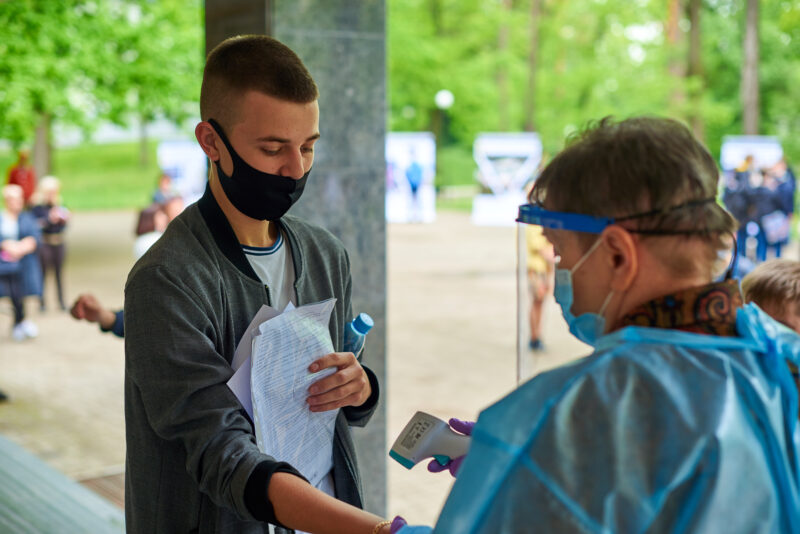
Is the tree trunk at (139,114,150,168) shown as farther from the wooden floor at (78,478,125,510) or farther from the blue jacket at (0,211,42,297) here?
the wooden floor at (78,478,125,510)

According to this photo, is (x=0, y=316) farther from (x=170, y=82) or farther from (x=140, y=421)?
(x=140, y=421)

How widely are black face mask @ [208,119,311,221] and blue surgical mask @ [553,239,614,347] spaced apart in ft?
2.47

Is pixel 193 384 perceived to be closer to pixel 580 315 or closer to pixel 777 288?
pixel 580 315

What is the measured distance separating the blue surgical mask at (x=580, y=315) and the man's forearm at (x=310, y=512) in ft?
1.68

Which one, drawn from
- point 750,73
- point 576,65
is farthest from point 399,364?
point 576,65

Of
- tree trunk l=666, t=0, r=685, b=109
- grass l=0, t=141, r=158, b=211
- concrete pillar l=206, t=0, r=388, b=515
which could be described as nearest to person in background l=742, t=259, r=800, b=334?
concrete pillar l=206, t=0, r=388, b=515

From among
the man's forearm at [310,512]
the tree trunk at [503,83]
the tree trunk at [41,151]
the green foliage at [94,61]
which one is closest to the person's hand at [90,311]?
the man's forearm at [310,512]

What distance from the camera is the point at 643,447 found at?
1144mm

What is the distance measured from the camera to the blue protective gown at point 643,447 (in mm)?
1133

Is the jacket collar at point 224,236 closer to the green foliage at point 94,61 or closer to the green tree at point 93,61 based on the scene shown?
the green foliage at point 94,61

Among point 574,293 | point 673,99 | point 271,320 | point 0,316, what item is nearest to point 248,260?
point 271,320

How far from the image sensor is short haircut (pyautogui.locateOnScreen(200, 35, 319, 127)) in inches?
74.6

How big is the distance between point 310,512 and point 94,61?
50.6ft

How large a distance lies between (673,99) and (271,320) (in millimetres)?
28783
